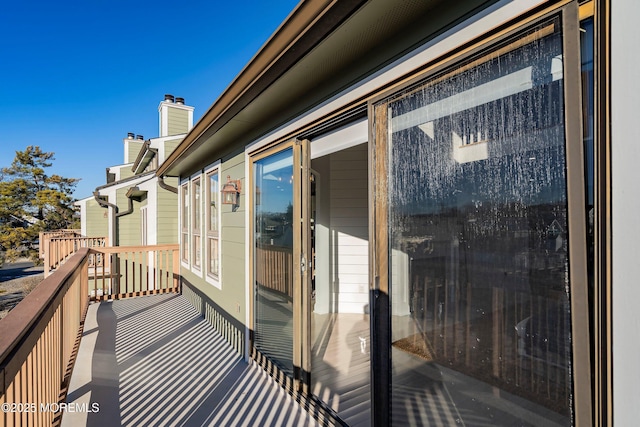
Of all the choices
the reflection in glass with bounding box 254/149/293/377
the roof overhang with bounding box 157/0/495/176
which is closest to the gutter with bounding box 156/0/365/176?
the roof overhang with bounding box 157/0/495/176

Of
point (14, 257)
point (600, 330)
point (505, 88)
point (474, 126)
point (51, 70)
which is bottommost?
point (14, 257)

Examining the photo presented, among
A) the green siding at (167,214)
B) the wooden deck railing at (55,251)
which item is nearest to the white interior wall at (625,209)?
the green siding at (167,214)

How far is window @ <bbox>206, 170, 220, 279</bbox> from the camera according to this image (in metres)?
4.68

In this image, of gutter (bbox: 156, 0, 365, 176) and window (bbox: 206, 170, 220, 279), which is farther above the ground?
gutter (bbox: 156, 0, 365, 176)

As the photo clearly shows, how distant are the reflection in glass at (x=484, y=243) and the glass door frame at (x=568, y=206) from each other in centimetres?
3

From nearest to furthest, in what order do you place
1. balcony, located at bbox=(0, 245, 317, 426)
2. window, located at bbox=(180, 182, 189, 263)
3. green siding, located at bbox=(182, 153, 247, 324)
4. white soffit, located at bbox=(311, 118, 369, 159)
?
1. balcony, located at bbox=(0, 245, 317, 426)
2. white soffit, located at bbox=(311, 118, 369, 159)
3. green siding, located at bbox=(182, 153, 247, 324)
4. window, located at bbox=(180, 182, 189, 263)

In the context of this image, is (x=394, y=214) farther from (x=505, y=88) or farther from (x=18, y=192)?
(x=18, y=192)

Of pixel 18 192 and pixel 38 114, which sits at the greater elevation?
pixel 38 114

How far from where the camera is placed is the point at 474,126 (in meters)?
1.31

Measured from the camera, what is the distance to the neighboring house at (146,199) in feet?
24.9

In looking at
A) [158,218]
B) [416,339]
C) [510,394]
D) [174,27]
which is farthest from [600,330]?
[174,27]

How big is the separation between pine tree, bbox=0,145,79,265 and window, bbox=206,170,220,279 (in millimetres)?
19988

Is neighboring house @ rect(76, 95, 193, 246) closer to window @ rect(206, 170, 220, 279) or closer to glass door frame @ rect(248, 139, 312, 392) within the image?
window @ rect(206, 170, 220, 279)

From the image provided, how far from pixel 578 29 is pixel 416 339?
1305 mm
